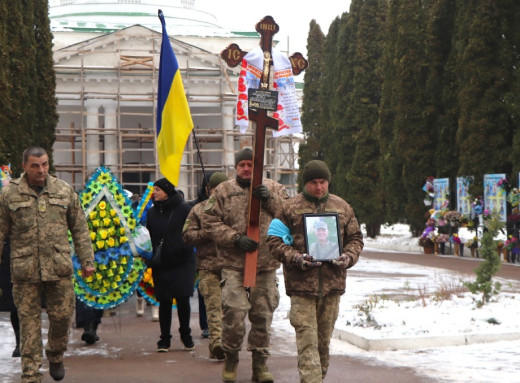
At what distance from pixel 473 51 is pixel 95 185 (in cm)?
1440

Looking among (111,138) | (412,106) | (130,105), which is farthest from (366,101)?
(111,138)

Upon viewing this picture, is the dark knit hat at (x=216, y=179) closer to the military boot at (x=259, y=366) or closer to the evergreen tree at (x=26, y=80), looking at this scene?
A: the military boot at (x=259, y=366)

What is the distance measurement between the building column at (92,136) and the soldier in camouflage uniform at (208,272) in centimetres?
2864

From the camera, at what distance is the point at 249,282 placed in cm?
709

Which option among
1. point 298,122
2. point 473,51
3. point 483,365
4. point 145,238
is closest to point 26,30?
point 473,51

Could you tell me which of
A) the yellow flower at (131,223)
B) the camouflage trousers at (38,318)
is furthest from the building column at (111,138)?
the camouflage trousers at (38,318)

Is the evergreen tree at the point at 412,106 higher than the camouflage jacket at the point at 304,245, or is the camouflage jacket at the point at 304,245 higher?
the evergreen tree at the point at 412,106

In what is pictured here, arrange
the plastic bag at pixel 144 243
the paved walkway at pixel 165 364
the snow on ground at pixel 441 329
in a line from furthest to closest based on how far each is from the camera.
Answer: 1. the plastic bag at pixel 144 243
2. the snow on ground at pixel 441 329
3. the paved walkway at pixel 165 364

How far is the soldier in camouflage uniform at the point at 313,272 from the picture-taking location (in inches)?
245

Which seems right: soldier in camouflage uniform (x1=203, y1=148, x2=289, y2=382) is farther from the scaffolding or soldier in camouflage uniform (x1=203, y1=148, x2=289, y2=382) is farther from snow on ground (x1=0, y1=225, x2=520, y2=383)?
the scaffolding

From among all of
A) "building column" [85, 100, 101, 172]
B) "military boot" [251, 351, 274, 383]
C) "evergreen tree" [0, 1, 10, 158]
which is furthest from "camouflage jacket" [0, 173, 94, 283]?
"building column" [85, 100, 101, 172]

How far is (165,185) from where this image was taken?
29.3 feet

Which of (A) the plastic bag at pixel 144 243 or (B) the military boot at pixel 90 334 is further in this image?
(B) the military boot at pixel 90 334

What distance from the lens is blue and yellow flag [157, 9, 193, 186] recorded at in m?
8.58
